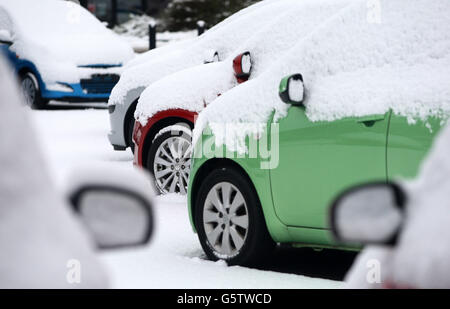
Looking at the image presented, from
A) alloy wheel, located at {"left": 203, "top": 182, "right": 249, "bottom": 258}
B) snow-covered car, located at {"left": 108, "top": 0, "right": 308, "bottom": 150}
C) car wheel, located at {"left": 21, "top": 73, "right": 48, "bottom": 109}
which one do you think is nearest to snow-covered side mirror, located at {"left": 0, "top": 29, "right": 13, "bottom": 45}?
car wheel, located at {"left": 21, "top": 73, "right": 48, "bottom": 109}

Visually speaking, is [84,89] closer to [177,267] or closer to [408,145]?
[177,267]

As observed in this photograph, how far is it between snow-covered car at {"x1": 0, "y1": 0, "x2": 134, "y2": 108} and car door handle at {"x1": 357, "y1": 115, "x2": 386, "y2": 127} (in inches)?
480

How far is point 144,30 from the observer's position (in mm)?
33406

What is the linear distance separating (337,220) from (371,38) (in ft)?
13.4

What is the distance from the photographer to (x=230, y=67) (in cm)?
898

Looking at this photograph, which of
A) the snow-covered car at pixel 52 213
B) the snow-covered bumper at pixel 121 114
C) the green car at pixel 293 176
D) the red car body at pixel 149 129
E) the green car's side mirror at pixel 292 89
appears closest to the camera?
the snow-covered car at pixel 52 213

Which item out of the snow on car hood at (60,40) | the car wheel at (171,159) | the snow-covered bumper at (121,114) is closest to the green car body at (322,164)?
the car wheel at (171,159)

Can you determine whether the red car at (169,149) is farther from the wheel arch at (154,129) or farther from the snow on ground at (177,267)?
the snow on ground at (177,267)

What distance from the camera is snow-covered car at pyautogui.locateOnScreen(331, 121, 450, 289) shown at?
212 cm

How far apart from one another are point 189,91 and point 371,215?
23.1 feet

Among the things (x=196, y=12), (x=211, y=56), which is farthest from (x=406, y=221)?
(x=196, y=12)

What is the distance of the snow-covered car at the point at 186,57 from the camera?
10.3 m

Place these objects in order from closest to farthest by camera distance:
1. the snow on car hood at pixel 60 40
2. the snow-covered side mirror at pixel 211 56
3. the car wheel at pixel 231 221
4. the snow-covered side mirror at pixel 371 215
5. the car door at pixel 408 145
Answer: the snow-covered side mirror at pixel 371 215 < the car door at pixel 408 145 < the car wheel at pixel 231 221 < the snow-covered side mirror at pixel 211 56 < the snow on car hood at pixel 60 40

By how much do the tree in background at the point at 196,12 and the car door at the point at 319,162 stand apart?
23499 mm
